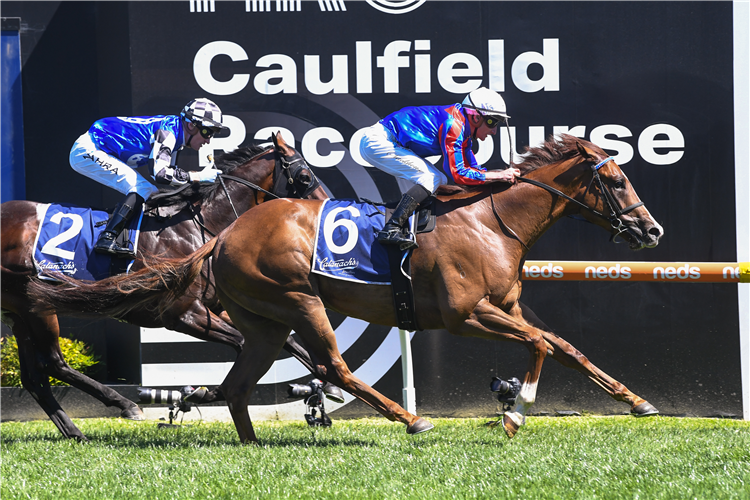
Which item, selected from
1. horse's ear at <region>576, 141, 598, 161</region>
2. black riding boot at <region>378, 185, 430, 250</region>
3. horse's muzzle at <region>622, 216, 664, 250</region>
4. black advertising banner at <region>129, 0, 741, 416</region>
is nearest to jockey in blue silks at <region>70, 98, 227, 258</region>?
black advertising banner at <region>129, 0, 741, 416</region>

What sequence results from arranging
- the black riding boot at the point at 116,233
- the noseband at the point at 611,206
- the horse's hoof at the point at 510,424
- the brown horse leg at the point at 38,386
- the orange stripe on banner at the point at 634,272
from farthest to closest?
the orange stripe on banner at the point at 634,272
the brown horse leg at the point at 38,386
the black riding boot at the point at 116,233
the noseband at the point at 611,206
the horse's hoof at the point at 510,424

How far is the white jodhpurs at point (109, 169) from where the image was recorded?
5.94 meters

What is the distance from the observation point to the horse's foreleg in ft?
16.4

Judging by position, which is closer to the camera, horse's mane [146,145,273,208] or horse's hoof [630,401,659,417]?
horse's hoof [630,401,659,417]

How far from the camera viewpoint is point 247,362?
5.41 metres

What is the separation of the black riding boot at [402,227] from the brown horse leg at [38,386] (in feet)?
8.69

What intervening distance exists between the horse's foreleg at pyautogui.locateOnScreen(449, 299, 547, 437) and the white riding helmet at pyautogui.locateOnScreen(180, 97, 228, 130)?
2.33 metres

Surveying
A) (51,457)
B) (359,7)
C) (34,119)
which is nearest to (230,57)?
(359,7)

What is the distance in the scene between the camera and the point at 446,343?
7.36 meters

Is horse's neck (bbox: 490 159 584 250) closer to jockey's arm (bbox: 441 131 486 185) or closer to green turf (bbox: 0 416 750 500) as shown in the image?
jockey's arm (bbox: 441 131 486 185)

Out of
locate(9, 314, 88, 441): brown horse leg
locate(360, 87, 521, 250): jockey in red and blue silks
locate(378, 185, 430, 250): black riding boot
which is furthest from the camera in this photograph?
locate(9, 314, 88, 441): brown horse leg

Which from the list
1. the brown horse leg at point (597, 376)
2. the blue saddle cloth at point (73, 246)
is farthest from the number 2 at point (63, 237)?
the brown horse leg at point (597, 376)

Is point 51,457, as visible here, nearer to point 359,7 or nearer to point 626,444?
point 626,444

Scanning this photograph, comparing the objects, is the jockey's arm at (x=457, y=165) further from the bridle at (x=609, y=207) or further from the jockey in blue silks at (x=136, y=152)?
the jockey in blue silks at (x=136, y=152)
